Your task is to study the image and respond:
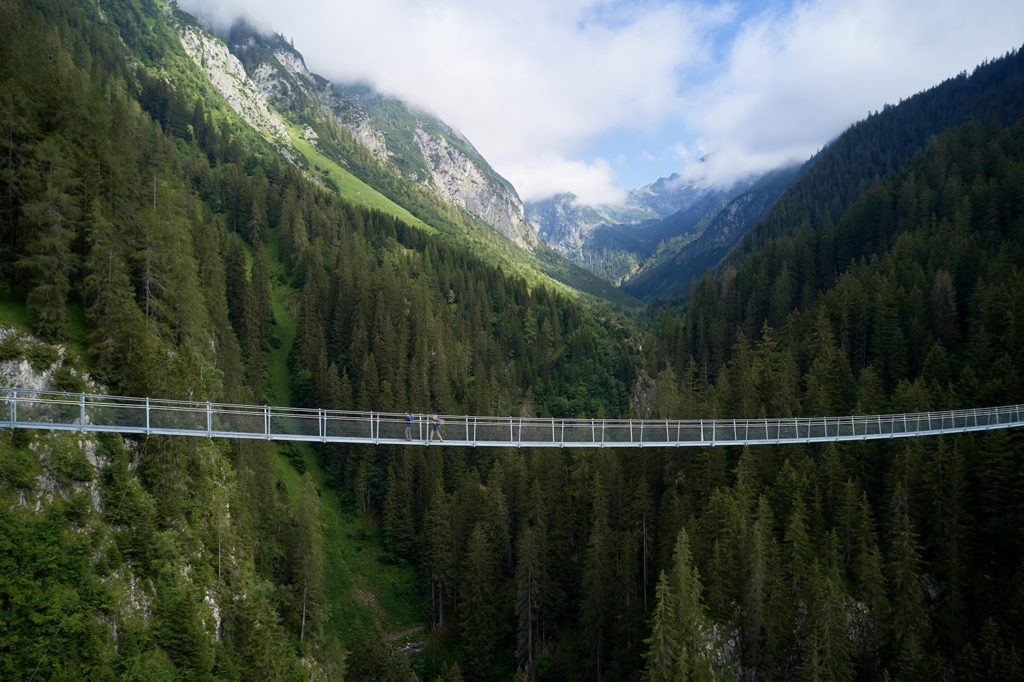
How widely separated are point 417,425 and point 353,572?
1407 inches

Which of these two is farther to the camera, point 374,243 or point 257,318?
point 374,243

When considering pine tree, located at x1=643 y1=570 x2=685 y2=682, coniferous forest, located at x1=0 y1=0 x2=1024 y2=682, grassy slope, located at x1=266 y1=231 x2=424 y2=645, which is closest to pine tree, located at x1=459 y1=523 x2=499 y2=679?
coniferous forest, located at x1=0 y1=0 x2=1024 y2=682

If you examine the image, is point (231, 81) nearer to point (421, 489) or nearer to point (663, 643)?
point (421, 489)

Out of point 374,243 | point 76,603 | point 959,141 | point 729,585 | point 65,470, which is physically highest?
point 959,141

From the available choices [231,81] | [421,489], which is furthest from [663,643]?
[231,81]

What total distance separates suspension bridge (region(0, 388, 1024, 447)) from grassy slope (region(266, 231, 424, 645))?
29.6m

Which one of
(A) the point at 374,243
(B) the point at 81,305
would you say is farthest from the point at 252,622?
(A) the point at 374,243

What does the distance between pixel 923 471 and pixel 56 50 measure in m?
75.5

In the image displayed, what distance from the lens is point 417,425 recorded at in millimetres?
25250

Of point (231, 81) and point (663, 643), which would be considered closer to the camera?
point (663, 643)

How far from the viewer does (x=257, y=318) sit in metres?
70.1

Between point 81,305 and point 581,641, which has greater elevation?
point 81,305

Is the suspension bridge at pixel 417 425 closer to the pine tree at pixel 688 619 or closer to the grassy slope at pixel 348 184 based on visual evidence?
the pine tree at pixel 688 619

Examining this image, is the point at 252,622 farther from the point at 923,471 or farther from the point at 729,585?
the point at 923,471
